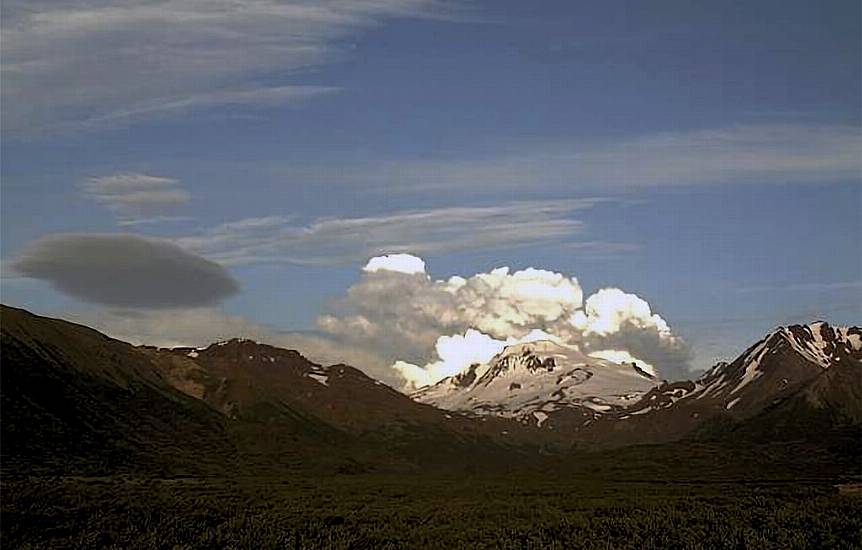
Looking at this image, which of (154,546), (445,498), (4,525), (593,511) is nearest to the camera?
(154,546)

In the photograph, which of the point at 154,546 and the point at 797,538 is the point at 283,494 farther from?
the point at 797,538

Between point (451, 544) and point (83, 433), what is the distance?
466ft

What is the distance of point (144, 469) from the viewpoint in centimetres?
17325

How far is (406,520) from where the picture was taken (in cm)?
7794

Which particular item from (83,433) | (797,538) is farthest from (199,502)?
(83,433)

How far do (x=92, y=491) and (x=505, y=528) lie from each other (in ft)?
153

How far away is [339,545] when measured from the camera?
5962cm

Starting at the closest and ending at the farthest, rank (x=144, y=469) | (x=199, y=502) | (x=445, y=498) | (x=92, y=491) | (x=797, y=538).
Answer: (x=797, y=538) → (x=199, y=502) → (x=92, y=491) → (x=445, y=498) → (x=144, y=469)

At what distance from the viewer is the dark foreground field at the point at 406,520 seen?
61.2m

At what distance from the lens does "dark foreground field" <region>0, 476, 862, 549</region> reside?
6122 centimetres

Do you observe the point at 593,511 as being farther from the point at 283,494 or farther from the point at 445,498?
the point at 283,494

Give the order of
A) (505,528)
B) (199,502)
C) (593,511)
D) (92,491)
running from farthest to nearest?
1. (92,491)
2. (199,502)
3. (593,511)
4. (505,528)

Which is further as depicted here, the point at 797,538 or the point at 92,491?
the point at 92,491

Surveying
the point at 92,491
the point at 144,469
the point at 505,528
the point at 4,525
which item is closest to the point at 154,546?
the point at 4,525
